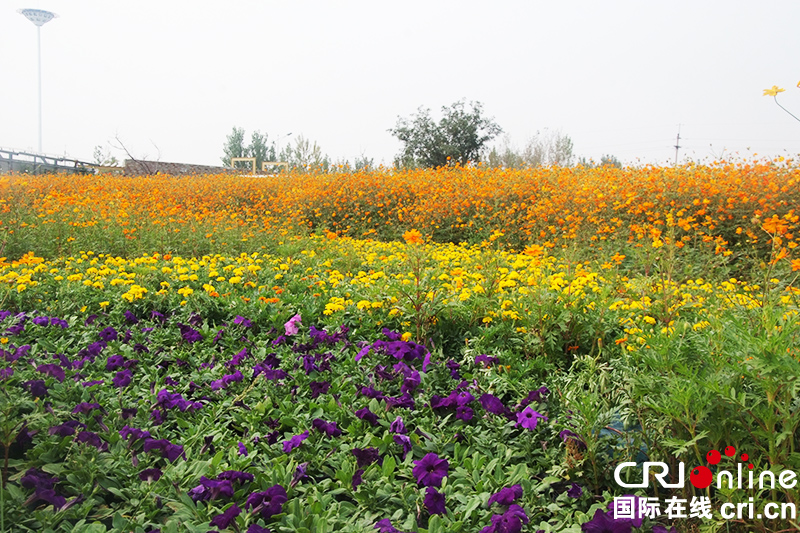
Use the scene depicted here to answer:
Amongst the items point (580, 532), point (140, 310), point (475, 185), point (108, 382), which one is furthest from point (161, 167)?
point (580, 532)

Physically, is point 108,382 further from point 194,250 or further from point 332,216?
point 332,216

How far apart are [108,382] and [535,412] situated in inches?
71.6

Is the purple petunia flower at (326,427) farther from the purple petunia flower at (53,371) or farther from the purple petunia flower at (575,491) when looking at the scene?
the purple petunia flower at (53,371)

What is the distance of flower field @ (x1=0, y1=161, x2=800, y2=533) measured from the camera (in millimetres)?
1645

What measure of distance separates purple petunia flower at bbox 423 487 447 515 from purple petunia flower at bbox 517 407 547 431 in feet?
1.50

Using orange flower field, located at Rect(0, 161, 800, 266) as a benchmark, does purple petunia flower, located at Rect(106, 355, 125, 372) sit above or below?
below

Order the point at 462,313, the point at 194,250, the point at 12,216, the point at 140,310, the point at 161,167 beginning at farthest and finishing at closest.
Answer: the point at 161,167
the point at 12,216
the point at 194,250
the point at 140,310
the point at 462,313

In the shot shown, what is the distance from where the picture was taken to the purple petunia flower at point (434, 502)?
167cm

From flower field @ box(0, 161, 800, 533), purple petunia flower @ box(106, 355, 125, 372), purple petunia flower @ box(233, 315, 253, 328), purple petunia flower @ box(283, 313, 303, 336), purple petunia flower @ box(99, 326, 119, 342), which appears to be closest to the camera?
flower field @ box(0, 161, 800, 533)

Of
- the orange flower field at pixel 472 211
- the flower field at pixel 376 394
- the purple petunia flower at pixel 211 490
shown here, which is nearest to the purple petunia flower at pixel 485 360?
the flower field at pixel 376 394

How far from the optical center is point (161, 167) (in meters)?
20.9

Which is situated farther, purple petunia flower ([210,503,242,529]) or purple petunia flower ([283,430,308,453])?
purple petunia flower ([283,430,308,453])

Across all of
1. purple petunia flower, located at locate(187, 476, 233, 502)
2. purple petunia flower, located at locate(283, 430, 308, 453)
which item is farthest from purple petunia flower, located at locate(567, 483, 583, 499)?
purple petunia flower, located at locate(187, 476, 233, 502)

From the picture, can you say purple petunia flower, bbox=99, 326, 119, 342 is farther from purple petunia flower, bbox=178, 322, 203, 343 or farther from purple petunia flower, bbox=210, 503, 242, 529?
purple petunia flower, bbox=210, 503, 242, 529
